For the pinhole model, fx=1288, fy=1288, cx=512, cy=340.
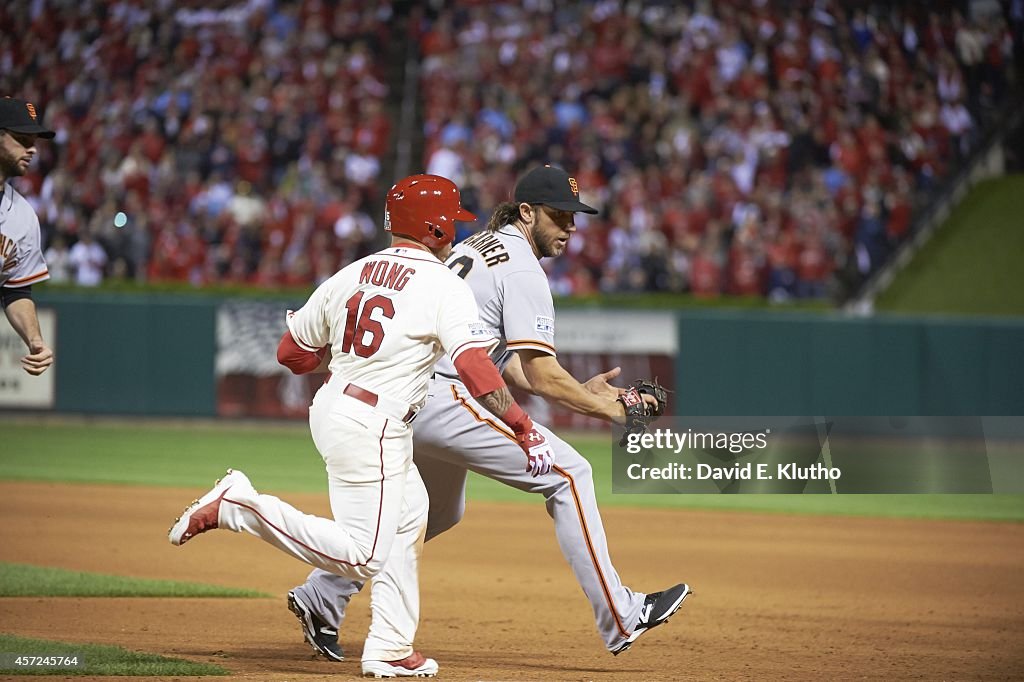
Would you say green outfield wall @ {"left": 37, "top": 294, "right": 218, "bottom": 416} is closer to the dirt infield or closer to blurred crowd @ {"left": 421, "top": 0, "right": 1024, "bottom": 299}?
blurred crowd @ {"left": 421, "top": 0, "right": 1024, "bottom": 299}

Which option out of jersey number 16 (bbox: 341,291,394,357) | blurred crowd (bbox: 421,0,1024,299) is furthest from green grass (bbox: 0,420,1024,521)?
jersey number 16 (bbox: 341,291,394,357)

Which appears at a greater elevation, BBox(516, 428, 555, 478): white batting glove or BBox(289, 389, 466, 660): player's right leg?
BBox(516, 428, 555, 478): white batting glove

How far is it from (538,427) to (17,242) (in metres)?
2.70

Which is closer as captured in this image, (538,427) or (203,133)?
(538,427)

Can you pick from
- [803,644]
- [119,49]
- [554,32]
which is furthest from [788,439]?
[119,49]

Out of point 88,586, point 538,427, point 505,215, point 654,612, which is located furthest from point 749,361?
point 538,427

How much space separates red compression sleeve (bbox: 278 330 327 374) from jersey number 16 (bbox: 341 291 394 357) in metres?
0.25

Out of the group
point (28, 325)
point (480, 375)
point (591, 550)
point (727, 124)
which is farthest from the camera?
point (727, 124)

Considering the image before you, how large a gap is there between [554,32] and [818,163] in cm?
549

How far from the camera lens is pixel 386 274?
4941mm

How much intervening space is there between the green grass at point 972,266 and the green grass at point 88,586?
13.1m

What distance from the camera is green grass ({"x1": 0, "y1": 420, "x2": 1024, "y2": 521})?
1262cm

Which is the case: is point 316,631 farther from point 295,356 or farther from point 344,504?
point 295,356

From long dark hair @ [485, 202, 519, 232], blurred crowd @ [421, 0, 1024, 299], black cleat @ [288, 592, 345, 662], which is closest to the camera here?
black cleat @ [288, 592, 345, 662]
